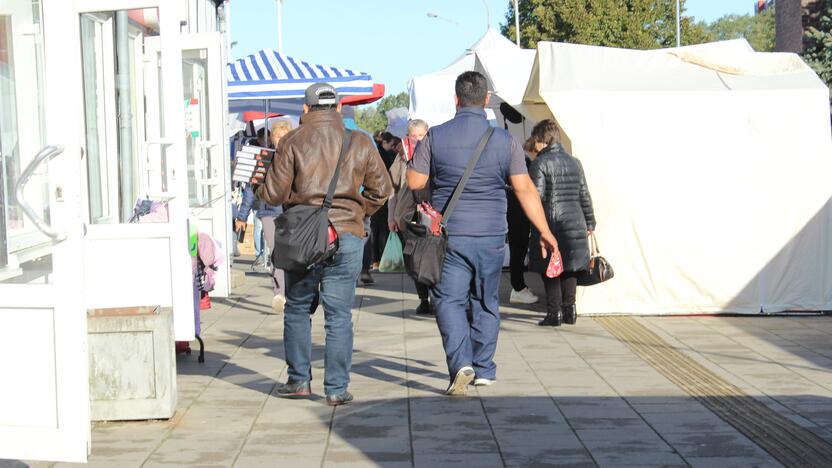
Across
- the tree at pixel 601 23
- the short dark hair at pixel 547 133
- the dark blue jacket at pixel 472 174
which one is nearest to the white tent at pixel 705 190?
the short dark hair at pixel 547 133

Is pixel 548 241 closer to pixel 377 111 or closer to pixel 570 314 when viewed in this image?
pixel 570 314

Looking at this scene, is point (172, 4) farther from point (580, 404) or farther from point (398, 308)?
point (398, 308)

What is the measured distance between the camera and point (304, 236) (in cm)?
687

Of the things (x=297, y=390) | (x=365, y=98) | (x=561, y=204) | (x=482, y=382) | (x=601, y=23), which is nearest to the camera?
(x=297, y=390)

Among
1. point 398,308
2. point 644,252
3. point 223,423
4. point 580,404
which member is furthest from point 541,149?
point 223,423

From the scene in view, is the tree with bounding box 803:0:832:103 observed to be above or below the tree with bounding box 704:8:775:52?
below

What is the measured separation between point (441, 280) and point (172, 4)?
2298 millimetres

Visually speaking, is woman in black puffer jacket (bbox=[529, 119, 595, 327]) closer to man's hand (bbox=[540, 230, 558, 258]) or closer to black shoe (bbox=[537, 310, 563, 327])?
black shoe (bbox=[537, 310, 563, 327])

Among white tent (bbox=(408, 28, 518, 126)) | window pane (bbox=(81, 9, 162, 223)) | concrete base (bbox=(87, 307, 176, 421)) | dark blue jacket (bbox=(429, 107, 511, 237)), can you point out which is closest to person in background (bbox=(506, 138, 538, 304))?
window pane (bbox=(81, 9, 162, 223))

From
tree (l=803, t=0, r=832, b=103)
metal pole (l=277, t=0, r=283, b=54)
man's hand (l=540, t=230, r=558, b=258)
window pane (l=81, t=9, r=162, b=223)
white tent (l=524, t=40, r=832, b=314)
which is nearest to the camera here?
man's hand (l=540, t=230, r=558, b=258)

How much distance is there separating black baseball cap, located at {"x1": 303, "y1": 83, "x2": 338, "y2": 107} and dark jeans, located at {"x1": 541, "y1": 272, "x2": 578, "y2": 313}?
3.75m

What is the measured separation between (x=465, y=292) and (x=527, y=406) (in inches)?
33.4

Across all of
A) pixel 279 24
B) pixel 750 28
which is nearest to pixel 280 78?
pixel 279 24

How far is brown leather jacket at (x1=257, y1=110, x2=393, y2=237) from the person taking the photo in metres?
7.08
